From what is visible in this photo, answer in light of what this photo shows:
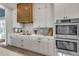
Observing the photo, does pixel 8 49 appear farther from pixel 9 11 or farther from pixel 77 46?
pixel 77 46

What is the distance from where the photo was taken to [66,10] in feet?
5.84

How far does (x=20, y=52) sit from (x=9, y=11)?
1.99 ft

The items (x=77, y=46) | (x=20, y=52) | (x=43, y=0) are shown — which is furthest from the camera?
(x=77, y=46)

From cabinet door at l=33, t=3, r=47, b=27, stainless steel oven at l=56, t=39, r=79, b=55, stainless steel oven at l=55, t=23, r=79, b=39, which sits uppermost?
cabinet door at l=33, t=3, r=47, b=27

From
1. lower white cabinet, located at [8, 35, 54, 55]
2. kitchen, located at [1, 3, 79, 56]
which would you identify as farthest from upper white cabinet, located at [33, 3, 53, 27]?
lower white cabinet, located at [8, 35, 54, 55]

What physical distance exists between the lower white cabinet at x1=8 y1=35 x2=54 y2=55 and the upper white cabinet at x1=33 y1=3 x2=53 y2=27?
230 mm

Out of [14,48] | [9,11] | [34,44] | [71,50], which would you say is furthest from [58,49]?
[9,11]

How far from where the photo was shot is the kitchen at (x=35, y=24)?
5.25 ft

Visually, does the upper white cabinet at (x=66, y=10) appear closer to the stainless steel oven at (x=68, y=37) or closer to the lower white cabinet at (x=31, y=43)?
the stainless steel oven at (x=68, y=37)

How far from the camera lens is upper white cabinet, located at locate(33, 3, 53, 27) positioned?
64.8 inches

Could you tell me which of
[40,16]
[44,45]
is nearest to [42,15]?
[40,16]

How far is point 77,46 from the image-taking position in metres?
1.70

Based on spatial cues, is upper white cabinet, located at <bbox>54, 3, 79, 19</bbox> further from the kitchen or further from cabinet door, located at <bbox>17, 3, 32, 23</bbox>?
cabinet door, located at <bbox>17, 3, 32, 23</bbox>

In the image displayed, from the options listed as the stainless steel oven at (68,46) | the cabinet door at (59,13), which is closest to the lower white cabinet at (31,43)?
the stainless steel oven at (68,46)
